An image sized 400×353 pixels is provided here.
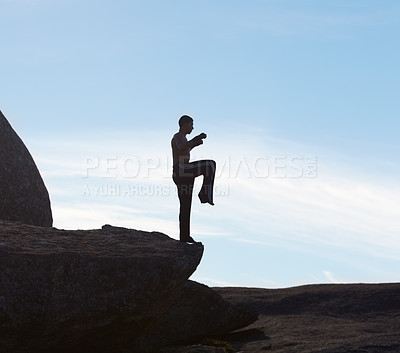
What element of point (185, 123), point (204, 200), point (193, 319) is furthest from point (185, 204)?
point (193, 319)

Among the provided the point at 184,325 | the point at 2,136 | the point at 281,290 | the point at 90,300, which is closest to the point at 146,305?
the point at 90,300

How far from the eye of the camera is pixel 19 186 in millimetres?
17625

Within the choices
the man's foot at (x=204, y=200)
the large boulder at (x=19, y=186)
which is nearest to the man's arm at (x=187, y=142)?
the man's foot at (x=204, y=200)

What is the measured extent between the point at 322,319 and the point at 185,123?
293 inches

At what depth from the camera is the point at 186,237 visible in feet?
45.5

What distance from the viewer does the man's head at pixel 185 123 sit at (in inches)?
538

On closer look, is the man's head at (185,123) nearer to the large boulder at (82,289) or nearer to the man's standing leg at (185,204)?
A: the man's standing leg at (185,204)

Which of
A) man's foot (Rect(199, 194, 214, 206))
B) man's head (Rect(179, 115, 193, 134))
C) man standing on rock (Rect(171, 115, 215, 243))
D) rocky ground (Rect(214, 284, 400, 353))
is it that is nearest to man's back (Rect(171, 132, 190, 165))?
man standing on rock (Rect(171, 115, 215, 243))

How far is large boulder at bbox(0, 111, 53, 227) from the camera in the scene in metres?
17.4

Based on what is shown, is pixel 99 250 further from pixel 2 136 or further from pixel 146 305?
pixel 2 136

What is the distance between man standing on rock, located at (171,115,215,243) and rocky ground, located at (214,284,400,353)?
387 cm

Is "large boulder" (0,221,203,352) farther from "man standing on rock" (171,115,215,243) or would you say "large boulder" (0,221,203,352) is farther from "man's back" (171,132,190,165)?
"man's back" (171,132,190,165)

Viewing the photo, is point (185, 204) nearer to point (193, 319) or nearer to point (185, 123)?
point (185, 123)

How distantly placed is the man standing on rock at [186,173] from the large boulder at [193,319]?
10.7 ft
